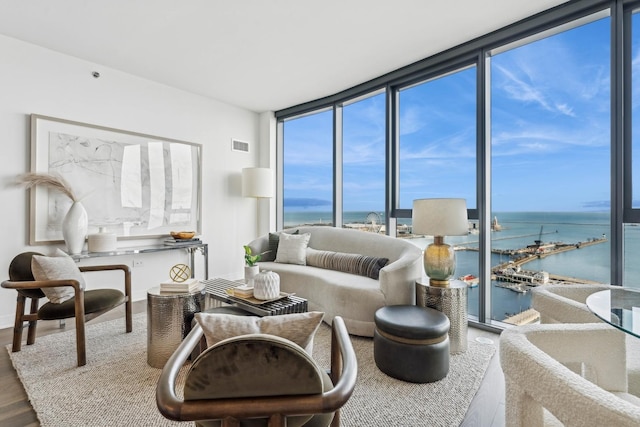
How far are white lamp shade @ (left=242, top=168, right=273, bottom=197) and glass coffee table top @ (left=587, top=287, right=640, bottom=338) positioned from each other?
404 centimetres

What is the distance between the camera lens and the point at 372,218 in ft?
13.9

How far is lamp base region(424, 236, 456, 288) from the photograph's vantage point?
8.53 ft

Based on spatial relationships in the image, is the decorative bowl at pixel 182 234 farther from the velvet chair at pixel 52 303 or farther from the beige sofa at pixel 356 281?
the velvet chair at pixel 52 303

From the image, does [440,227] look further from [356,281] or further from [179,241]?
[179,241]

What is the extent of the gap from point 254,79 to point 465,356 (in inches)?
149

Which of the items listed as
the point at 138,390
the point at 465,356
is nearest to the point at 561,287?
the point at 465,356

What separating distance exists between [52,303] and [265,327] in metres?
2.21

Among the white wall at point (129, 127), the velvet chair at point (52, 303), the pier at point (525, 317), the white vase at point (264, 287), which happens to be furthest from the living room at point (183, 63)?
the pier at point (525, 317)

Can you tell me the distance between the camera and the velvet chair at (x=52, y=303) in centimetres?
226

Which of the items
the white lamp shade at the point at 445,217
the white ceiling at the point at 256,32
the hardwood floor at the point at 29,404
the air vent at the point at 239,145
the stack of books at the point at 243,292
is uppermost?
the white ceiling at the point at 256,32

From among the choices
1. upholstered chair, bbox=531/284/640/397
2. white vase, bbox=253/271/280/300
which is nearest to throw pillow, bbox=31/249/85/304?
white vase, bbox=253/271/280/300

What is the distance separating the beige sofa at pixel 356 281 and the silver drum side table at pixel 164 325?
4.26 feet

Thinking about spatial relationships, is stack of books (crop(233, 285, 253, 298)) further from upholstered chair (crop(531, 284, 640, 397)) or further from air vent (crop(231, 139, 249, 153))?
air vent (crop(231, 139, 249, 153))

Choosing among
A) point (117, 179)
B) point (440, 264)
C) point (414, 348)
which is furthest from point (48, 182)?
point (440, 264)
